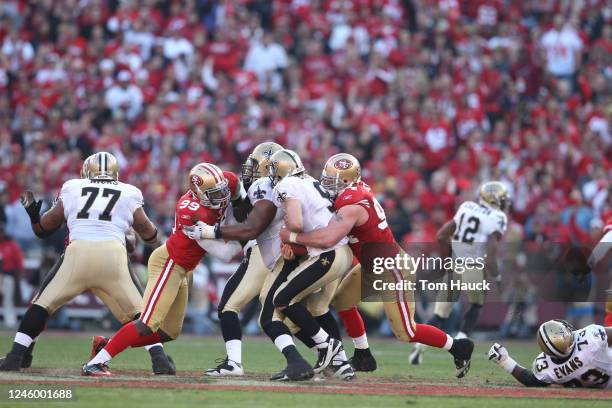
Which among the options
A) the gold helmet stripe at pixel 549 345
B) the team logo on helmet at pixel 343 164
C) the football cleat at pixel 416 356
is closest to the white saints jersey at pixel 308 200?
the team logo on helmet at pixel 343 164

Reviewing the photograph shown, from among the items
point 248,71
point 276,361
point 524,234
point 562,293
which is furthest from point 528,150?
point 276,361

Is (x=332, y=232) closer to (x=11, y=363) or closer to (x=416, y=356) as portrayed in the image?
(x=11, y=363)

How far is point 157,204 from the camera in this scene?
15.6 metres

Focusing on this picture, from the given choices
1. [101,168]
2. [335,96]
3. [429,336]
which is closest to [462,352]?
[429,336]

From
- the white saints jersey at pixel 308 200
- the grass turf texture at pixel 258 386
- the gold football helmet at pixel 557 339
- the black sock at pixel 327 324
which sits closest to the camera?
the grass turf texture at pixel 258 386

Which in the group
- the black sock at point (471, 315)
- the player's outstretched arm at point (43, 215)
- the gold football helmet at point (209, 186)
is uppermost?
the gold football helmet at point (209, 186)

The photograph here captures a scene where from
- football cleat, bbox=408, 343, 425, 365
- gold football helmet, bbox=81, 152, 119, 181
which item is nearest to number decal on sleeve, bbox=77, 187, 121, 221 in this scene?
gold football helmet, bbox=81, 152, 119, 181

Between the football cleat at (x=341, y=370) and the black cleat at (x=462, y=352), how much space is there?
912mm

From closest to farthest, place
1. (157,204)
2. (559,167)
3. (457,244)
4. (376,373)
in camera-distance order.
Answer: (376,373) → (457,244) → (157,204) → (559,167)

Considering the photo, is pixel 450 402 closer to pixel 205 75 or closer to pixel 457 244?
pixel 457 244

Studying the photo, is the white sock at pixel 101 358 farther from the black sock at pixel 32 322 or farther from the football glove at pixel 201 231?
the football glove at pixel 201 231

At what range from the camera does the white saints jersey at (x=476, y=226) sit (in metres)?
11.7

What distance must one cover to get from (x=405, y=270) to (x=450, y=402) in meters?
1.79

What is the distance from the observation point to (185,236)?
8.98 m
